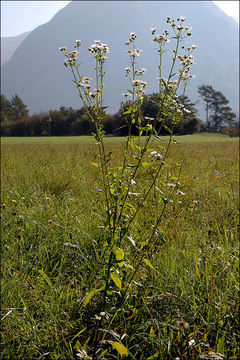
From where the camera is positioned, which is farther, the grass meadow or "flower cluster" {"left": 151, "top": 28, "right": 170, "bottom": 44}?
"flower cluster" {"left": 151, "top": 28, "right": 170, "bottom": 44}

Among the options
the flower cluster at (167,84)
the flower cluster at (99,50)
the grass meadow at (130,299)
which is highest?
the flower cluster at (99,50)

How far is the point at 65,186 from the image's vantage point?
4.19 m

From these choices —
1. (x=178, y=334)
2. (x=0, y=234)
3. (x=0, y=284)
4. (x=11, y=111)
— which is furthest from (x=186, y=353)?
(x=11, y=111)

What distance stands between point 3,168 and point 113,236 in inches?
165

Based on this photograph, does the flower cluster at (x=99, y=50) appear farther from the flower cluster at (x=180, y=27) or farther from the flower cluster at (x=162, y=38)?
the flower cluster at (x=180, y=27)

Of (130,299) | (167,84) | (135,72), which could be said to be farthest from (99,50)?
(130,299)

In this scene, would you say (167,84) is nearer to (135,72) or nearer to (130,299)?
(135,72)

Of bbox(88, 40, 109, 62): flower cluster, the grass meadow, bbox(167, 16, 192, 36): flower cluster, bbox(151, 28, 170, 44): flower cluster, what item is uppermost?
bbox(167, 16, 192, 36): flower cluster

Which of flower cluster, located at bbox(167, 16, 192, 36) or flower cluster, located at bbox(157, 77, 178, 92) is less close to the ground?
flower cluster, located at bbox(167, 16, 192, 36)

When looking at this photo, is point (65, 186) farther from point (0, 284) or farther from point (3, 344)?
point (3, 344)

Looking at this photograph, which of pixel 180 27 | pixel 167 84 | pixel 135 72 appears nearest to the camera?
pixel 167 84

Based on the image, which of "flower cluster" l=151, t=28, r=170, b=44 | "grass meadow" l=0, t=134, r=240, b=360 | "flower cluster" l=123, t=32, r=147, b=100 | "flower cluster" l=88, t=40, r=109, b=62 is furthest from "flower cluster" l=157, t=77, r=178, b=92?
"grass meadow" l=0, t=134, r=240, b=360

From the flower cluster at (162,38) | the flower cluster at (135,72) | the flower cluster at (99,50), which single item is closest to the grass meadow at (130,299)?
the flower cluster at (135,72)

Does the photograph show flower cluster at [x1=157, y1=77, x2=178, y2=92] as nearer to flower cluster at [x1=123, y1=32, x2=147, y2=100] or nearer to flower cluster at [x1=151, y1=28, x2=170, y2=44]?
flower cluster at [x1=123, y1=32, x2=147, y2=100]
